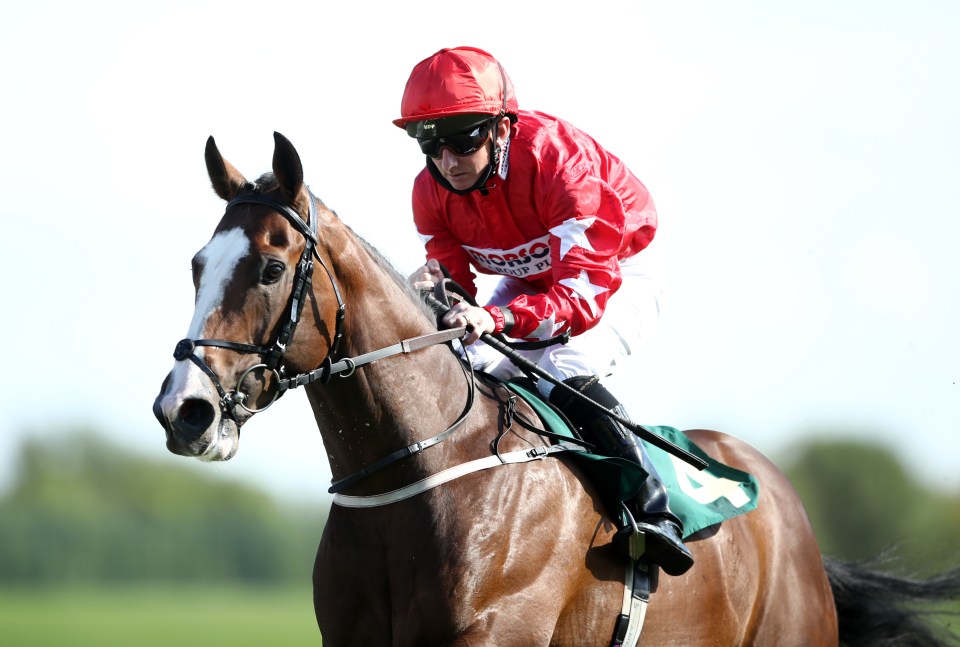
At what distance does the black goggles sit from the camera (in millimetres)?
4824

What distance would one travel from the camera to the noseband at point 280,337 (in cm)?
368

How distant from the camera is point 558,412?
16.0 feet

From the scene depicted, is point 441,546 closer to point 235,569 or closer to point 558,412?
point 558,412

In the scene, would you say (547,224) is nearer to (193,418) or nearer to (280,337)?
(280,337)

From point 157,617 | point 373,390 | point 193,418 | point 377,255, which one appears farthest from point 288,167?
point 157,617

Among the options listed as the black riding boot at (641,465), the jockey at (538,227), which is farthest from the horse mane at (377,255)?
the black riding boot at (641,465)

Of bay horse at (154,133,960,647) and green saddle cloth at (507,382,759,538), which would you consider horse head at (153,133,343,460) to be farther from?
green saddle cloth at (507,382,759,538)

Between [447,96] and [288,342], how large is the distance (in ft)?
4.63

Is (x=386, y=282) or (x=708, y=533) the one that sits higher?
(x=386, y=282)

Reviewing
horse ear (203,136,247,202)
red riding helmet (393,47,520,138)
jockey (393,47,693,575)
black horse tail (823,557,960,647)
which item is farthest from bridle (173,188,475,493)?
black horse tail (823,557,960,647)

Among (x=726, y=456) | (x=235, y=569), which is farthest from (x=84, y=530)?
(x=726, y=456)

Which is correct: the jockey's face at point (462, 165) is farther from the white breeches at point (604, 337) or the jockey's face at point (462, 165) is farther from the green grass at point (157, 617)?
the green grass at point (157, 617)

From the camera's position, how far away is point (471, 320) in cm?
445

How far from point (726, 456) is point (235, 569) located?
37.3 meters
